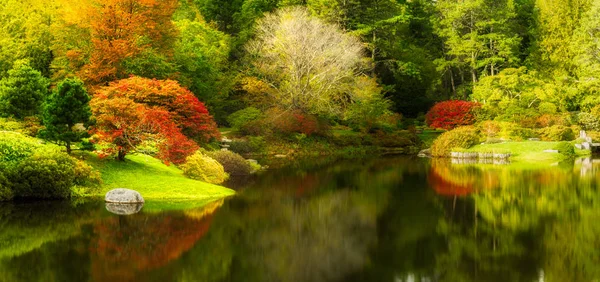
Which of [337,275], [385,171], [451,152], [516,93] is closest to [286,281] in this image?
[337,275]

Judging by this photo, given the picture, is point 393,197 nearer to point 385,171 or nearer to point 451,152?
point 385,171

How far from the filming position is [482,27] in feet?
179

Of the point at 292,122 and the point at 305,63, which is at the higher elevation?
the point at 305,63

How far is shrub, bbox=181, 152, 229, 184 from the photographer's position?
22.0 m

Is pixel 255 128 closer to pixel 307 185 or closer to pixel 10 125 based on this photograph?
pixel 307 185

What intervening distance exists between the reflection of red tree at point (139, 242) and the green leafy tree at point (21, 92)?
463 inches

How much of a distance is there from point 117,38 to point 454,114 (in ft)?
86.4

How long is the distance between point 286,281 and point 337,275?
97 cm

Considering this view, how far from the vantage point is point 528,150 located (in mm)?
33844

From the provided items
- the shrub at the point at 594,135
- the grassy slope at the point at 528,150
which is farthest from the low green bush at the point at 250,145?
the shrub at the point at 594,135

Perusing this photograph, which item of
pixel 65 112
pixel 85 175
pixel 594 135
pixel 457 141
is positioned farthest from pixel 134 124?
pixel 594 135

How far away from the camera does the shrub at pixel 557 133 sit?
3741cm

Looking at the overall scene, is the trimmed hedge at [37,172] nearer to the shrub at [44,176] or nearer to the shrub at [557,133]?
the shrub at [44,176]

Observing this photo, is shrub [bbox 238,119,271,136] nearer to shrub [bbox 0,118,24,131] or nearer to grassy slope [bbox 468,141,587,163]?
grassy slope [bbox 468,141,587,163]
